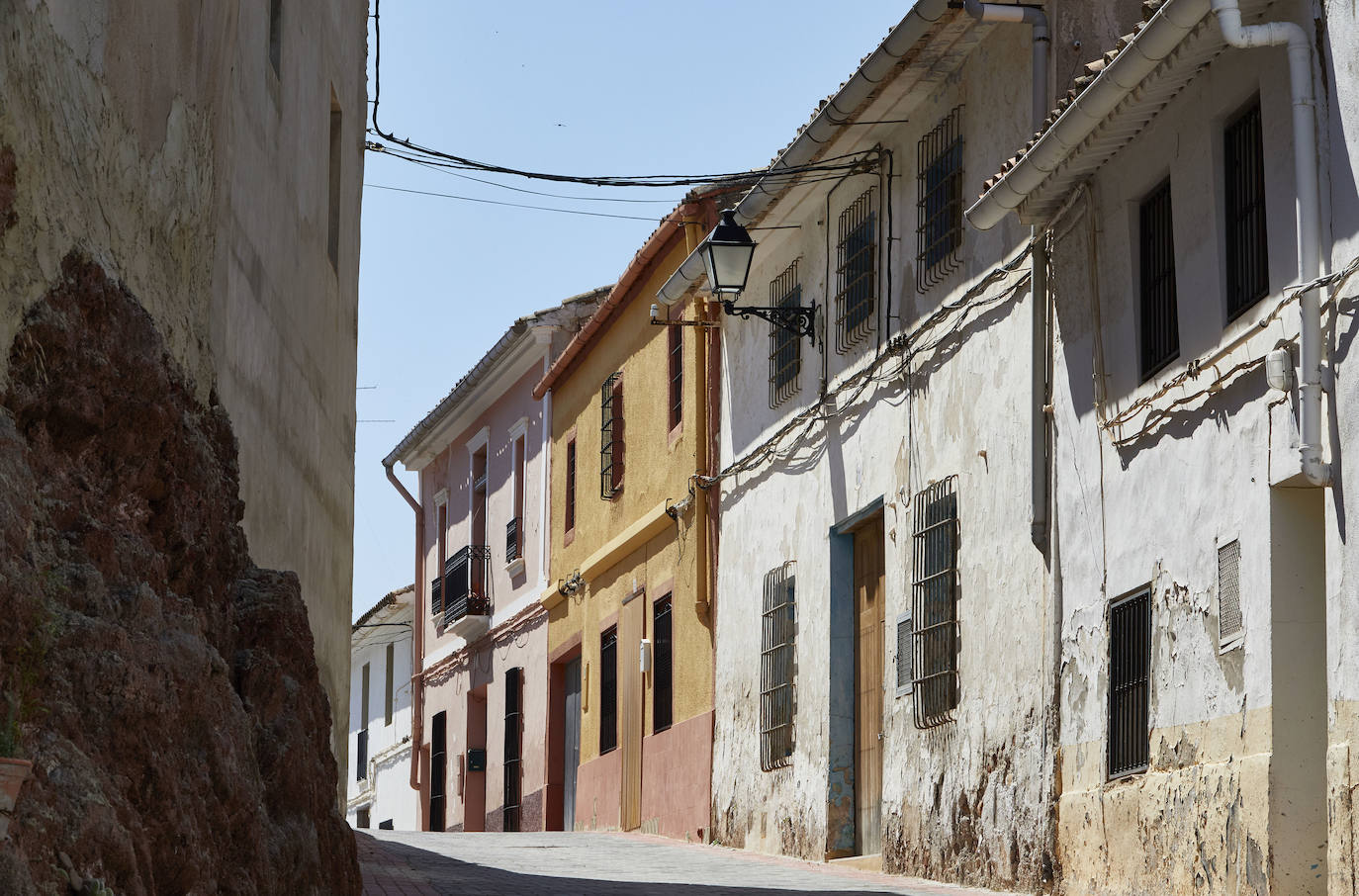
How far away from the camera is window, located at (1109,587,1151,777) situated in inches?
378

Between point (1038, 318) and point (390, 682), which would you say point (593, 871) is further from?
point (390, 682)

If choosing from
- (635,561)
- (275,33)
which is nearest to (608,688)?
(635,561)

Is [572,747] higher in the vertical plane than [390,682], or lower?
lower

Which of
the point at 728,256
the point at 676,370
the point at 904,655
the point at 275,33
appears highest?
the point at 676,370

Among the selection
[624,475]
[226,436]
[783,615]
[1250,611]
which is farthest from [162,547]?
[624,475]

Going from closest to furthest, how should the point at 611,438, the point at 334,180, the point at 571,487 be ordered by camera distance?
the point at 334,180 < the point at 611,438 < the point at 571,487

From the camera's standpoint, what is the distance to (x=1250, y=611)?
846 cm

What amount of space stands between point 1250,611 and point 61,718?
17.7 ft

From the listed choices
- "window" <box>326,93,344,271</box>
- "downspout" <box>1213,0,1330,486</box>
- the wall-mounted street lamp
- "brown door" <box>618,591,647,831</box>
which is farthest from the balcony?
"downspout" <box>1213,0,1330,486</box>

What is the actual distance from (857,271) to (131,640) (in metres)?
9.60

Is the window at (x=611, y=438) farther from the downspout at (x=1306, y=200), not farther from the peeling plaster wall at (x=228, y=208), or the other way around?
the downspout at (x=1306, y=200)

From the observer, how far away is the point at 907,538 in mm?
13156

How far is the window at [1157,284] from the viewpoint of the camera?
966 centimetres

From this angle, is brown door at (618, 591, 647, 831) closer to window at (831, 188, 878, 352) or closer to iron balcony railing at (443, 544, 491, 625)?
window at (831, 188, 878, 352)
